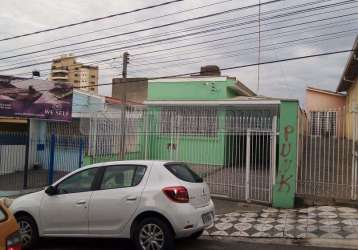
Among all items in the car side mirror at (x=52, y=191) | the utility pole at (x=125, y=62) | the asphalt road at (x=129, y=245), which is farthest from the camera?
the utility pole at (x=125, y=62)

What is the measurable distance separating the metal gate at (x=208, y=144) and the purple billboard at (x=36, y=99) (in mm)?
8330

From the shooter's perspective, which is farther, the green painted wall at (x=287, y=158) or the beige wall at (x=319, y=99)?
the beige wall at (x=319, y=99)

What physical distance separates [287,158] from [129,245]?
494 cm

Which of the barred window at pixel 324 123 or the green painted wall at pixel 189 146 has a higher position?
the barred window at pixel 324 123

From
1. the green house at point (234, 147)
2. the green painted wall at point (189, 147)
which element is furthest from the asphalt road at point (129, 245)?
the green painted wall at point (189, 147)

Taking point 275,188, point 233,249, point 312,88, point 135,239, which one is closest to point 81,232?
point 135,239

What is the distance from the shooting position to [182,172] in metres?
8.16

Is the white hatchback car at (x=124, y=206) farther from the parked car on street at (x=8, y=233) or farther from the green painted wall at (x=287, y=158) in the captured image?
the green painted wall at (x=287, y=158)

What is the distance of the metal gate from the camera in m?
12.4

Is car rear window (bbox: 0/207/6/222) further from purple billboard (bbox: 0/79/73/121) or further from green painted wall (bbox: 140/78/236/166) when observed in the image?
purple billboard (bbox: 0/79/73/121)

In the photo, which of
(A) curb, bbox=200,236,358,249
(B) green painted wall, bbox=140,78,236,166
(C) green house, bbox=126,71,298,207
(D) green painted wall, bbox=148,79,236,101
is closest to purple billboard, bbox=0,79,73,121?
(D) green painted wall, bbox=148,79,236,101

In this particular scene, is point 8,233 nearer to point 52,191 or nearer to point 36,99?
point 52,191

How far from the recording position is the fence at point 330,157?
11.3m

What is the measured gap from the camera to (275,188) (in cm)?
1191
